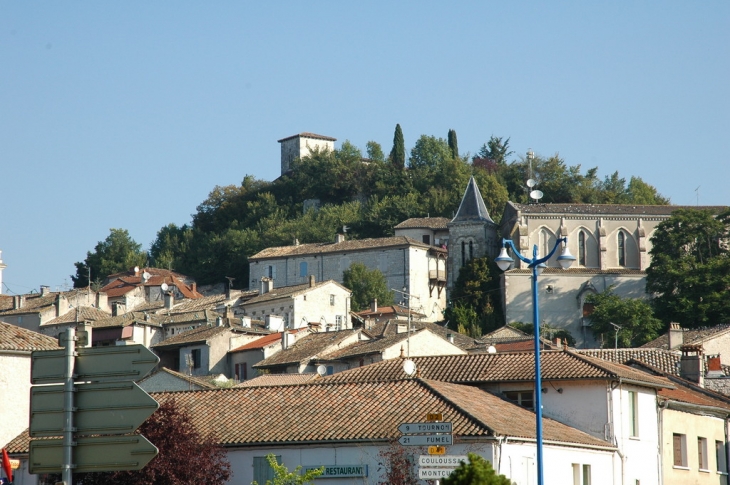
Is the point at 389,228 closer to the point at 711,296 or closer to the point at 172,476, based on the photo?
the point at 711,296

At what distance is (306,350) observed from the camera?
55.6 meters

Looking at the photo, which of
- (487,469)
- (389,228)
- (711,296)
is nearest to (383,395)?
(487,469)

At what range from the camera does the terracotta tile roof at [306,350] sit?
53.8m

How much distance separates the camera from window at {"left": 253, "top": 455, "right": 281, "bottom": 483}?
27969 millimetres

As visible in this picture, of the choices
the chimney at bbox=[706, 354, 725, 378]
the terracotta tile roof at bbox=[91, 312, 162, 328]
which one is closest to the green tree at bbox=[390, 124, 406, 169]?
the terracotta tile roof at bbox=[91, 312, 162, 328]

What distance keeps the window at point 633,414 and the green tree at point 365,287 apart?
205 feet

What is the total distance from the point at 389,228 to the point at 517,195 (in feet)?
48.1

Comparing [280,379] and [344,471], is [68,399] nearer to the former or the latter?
[344,471]

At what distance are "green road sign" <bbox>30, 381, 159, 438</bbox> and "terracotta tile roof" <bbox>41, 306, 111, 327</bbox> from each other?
76.2 metres

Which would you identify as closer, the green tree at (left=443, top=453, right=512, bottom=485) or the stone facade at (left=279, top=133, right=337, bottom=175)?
the green tree at (left=443, top=453, right=512, bottom=485)

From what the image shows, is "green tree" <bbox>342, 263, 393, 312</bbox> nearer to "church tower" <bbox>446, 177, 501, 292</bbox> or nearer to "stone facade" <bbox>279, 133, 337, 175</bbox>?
"church tower" <bbox>446, 177, 501, 292</bbox>

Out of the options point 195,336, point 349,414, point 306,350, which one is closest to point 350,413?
point 349,414

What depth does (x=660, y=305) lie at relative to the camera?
8662cm

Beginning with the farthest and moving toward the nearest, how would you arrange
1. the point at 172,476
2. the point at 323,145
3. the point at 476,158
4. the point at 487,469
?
the point at 323,145 → the point at 476,158 → the point at 172,476 → the point at 487,469
